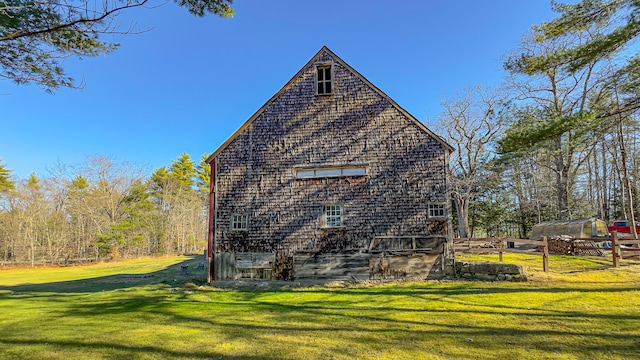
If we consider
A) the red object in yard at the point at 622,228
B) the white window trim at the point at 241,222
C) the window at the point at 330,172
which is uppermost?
the window at the point at 330,172

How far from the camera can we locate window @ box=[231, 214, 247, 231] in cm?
1282

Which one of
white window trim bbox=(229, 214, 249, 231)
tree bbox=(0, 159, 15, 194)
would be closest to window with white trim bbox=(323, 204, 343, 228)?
white window trim bbox=(229, 214, 249, 231)

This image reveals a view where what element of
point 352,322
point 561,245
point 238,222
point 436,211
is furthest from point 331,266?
point 561,245

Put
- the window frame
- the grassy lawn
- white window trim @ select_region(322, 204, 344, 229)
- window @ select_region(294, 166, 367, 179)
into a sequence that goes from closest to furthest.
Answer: the grassy lawn, white window trim @ select_region(322, 204, 344, 229), window @ select_region(294, 166, 367, 179), the window frame

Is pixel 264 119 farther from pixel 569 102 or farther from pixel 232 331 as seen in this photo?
pixel 569 102

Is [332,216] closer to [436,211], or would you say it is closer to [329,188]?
[329,188]

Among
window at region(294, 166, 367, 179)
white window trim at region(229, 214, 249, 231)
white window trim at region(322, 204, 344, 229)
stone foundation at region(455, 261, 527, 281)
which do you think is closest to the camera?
stone foundation at region(455, 261, 527, 281)

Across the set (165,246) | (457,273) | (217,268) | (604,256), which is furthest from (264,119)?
(165,246)

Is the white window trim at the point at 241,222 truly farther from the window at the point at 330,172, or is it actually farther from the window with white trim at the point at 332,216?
the window with white trim at the point at 332,216

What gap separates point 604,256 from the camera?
14.7 m

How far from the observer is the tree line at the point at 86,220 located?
90.7ft

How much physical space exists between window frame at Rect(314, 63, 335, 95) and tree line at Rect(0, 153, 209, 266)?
27.9m

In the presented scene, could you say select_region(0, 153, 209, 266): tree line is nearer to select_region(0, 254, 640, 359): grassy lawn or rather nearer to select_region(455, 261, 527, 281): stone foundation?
select_region(0, 254, 640, 359): grassy lawn

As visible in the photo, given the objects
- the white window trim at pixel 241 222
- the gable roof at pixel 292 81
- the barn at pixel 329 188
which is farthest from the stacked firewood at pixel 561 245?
the white window trim at pixel 241 222
